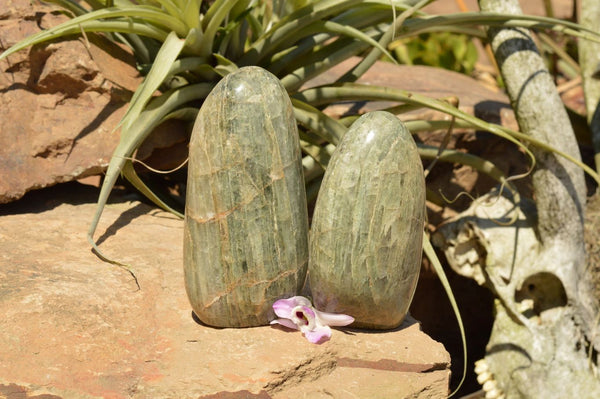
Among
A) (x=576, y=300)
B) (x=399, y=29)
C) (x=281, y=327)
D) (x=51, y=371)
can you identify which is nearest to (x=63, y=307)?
(x=51, y=371)

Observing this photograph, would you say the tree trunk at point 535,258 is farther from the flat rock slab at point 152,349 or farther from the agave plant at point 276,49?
the flat rock slab at point 152,349

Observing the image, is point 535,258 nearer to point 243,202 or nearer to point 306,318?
point 306,318

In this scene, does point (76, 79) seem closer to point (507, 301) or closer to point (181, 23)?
point (181, 23)

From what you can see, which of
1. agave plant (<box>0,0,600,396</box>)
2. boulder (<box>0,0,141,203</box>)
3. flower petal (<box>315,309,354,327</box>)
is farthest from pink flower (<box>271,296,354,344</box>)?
boulder (<box>0,0,141,203</box>)

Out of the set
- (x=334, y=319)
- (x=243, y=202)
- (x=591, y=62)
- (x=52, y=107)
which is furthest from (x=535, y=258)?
(x=52, y=107)

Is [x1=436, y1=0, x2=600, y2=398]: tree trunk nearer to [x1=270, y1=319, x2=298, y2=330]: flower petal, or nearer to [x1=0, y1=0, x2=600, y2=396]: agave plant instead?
[x1=0, y1=0, x2=600, y2=396]: agave plant

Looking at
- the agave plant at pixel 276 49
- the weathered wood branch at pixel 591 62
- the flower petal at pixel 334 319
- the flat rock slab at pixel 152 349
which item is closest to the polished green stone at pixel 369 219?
the flower petal at pixel 334 319
